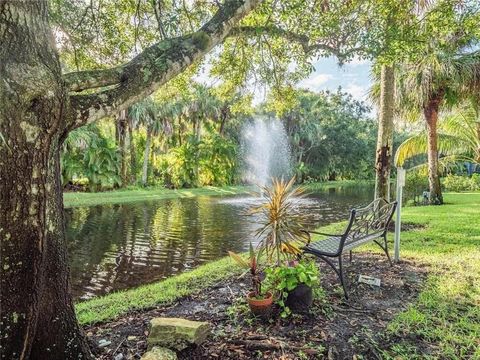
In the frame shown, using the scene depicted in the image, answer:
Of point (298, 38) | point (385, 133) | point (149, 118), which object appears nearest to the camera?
point (298, 38)

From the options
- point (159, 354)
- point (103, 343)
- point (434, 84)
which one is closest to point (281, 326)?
point (159, 354)

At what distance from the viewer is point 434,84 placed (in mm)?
11844

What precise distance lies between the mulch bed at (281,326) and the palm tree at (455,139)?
1377 cm

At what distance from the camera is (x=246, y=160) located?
35.6 metres

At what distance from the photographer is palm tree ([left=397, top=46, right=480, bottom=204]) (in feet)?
37.1

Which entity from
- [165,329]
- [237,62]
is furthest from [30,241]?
[237,62]

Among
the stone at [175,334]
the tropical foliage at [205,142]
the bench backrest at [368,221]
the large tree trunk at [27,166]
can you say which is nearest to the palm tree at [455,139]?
the tropical foliage at [205,142]

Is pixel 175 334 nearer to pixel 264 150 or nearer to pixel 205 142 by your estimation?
pixel 205 142

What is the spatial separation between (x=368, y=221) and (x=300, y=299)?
1.86 meters

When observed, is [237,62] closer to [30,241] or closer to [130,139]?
[30,241]

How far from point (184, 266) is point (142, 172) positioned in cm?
2209

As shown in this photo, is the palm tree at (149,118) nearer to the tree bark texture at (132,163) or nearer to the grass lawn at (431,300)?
the tree bark texture at (132,163)

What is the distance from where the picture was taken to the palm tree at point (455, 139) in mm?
16750

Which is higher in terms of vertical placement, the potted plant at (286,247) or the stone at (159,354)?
the potted plant at (286,247)
